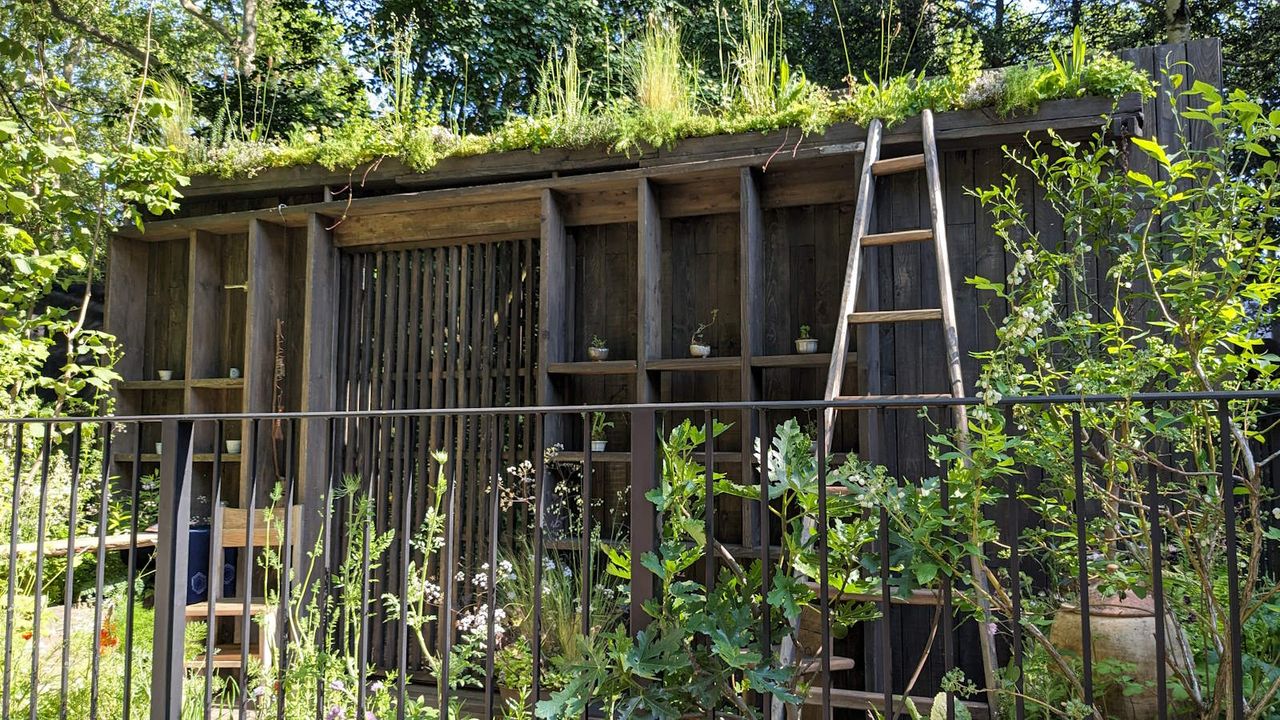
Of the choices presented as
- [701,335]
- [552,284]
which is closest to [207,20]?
[552,284]

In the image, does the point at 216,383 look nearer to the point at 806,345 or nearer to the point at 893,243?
the point at 806,345

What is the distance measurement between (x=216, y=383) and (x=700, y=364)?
9.09ft

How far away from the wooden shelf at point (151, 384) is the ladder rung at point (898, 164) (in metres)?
3.85

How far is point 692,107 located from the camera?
4.23 m

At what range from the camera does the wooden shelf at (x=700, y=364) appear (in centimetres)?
387

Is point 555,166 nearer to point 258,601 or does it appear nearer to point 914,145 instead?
point 914,145

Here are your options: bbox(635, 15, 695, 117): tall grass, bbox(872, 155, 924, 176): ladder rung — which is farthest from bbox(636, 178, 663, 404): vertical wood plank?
bbox(872, 155, 924, 176): ladder rung

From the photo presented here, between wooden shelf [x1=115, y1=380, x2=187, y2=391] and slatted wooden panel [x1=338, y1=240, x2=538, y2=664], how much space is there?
104 centimetres

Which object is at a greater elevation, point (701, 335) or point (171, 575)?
point (701, 335)

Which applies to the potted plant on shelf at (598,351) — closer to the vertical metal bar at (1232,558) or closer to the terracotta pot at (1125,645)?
the terracotta pot at (1125,645)

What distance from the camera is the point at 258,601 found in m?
4.48

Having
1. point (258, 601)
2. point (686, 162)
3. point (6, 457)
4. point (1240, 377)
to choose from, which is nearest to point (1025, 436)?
point (1240, 377)

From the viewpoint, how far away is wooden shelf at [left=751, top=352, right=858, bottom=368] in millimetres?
3703

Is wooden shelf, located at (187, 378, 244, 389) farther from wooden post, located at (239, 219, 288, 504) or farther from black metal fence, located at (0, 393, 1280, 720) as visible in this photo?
black metal fence, located at (0, 393, 1280, 720)
